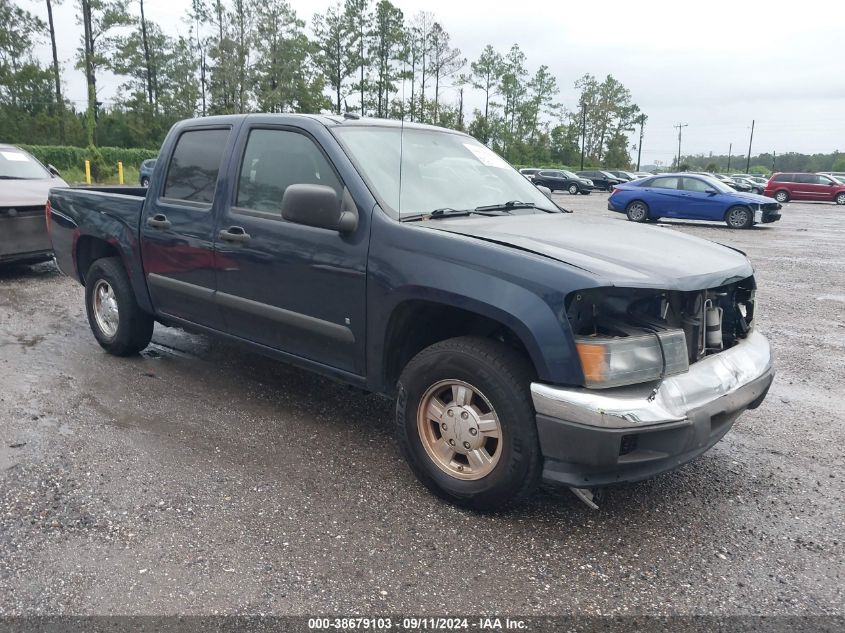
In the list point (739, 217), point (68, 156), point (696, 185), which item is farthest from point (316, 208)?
point (68, 156)

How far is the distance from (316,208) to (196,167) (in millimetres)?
1640

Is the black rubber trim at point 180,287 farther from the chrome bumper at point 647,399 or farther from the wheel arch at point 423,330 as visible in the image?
the chrome bumper at point 647,399

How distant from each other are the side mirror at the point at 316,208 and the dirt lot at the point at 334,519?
1.28 metres

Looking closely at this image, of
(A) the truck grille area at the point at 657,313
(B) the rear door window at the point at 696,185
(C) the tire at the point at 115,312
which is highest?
(B) the rear door window at the point at 696,185

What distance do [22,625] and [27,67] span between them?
189ft

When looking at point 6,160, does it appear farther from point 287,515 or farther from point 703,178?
point 703,178

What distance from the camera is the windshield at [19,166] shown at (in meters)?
9.09

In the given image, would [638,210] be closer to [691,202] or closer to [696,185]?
[691,202]

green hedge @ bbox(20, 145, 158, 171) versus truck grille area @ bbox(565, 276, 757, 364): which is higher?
green hedge @ bbox(20, 145, 158, 171)

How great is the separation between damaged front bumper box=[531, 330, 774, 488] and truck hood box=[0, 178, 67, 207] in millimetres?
7347

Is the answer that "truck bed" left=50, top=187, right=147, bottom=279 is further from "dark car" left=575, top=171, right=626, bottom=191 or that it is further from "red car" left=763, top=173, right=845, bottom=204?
"dark car" left=575, top=171, right=626, bottom=191

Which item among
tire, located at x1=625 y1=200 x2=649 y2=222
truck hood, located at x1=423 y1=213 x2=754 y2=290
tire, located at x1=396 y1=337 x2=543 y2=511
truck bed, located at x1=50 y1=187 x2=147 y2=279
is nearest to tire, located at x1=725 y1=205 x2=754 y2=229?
tire, located at x1=625 y1=200 x2=649 y2=222

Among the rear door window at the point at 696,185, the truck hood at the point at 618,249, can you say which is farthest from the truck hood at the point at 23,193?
the rear door window at the point at 696,185

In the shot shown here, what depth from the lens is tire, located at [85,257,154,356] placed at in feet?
17.0
